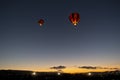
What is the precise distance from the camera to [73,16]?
35.6 m
